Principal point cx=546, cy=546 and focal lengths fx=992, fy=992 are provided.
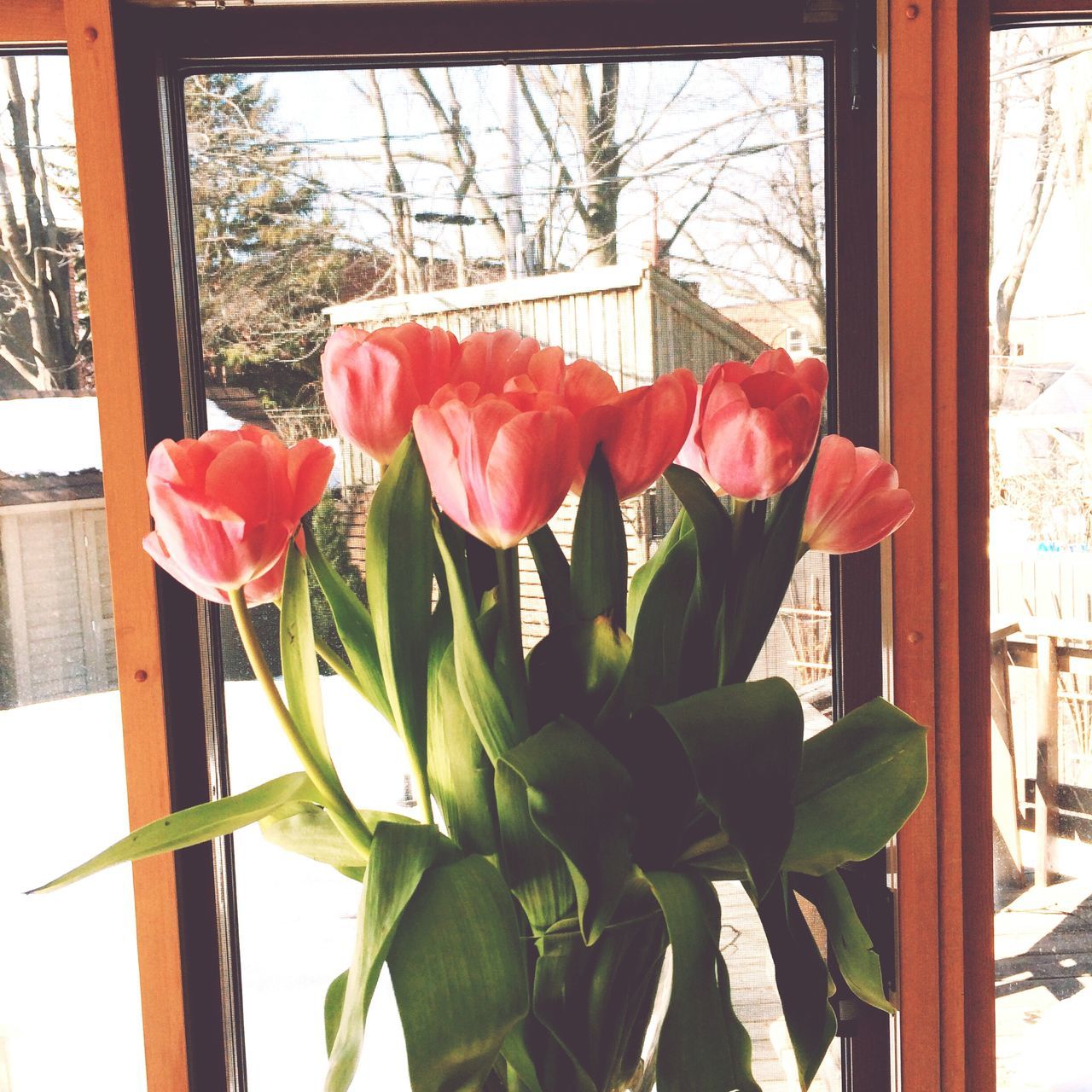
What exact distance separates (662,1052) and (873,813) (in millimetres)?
185

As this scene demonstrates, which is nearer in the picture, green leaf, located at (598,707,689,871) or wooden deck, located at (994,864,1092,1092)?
green leaf, located at (598,707,689,871)

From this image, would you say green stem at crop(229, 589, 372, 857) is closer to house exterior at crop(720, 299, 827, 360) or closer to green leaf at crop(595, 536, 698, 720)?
green leaf at crop(595, 536, 698, 720)

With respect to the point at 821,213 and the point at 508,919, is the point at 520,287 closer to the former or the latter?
the point at 821,213

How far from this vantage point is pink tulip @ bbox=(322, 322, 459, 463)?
0.57 meters

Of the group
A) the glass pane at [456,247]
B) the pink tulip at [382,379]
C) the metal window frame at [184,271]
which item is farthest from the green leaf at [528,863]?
the metal window frame at [184,271]

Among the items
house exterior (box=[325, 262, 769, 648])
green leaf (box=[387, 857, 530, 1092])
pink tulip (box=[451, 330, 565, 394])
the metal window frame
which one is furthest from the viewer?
house exterior (box=[325, 262, 769, 648])

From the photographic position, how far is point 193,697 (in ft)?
3.96

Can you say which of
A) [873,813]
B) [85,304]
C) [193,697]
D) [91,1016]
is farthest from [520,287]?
[91,1016]

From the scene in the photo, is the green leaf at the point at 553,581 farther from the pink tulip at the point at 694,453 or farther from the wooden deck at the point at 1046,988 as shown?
the wooden deck at the point at 1046,988

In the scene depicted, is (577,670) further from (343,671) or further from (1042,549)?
(1042,549)

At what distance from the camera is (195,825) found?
602 mm

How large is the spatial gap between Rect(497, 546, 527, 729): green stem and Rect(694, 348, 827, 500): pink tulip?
13cm

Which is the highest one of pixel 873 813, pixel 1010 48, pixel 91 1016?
pixel 1010 48

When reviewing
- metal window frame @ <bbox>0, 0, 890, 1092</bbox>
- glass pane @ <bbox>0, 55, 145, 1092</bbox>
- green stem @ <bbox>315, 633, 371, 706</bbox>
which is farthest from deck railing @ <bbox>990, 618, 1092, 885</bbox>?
glass pane @ <bbox>0, 55, 145, 1092</bbox>
